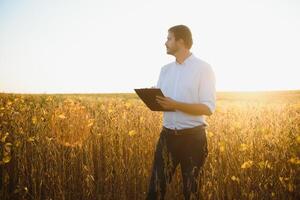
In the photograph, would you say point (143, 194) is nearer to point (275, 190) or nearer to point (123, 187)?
point (123, 187)

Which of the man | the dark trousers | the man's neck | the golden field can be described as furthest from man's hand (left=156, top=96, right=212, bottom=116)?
the golden field

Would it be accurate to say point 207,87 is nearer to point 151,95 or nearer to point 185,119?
point 185,119

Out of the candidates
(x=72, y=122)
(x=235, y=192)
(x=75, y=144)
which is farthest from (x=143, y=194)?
(x=72, y=122)

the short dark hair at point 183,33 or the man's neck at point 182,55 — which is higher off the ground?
the short dark hair at point 183,33

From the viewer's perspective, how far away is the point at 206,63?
2840mm

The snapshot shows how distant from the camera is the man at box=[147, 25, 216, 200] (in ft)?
9.06

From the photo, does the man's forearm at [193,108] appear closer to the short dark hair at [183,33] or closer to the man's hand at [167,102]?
the man's hand at [167,102]

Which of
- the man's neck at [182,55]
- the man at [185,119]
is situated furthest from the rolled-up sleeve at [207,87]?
the man's neck at [182,55]

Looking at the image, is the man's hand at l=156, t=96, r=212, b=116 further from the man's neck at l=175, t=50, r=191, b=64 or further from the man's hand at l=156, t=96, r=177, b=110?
the man's neck at l=175, t=50, r=191, b=64

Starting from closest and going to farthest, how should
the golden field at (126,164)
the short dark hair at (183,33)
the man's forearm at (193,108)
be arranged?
the man's forearm at (193,108), the short dark hair at (183,33), the golden field at (126,164)

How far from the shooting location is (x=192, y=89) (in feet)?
9.28

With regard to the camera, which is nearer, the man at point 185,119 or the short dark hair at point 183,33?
the man at point 185,119

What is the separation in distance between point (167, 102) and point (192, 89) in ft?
0.80

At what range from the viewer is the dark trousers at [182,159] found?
109 inches
